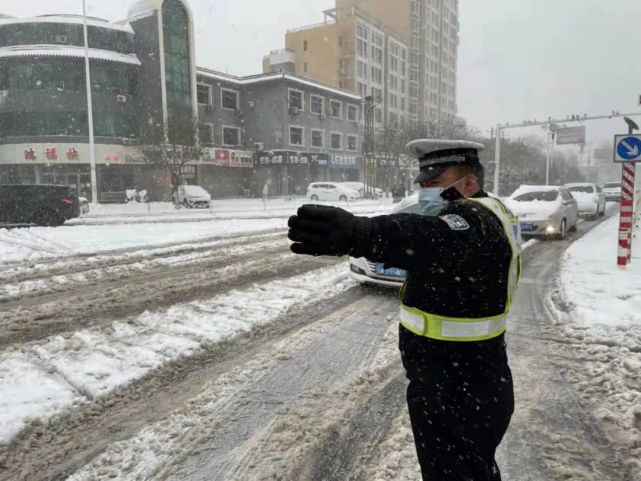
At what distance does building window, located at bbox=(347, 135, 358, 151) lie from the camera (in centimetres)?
5278

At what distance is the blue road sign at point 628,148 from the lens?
8.47 meters

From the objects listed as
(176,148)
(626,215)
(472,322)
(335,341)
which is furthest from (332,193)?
(472,322)

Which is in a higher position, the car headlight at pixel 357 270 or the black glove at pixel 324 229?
the black glove at pixel 324 229

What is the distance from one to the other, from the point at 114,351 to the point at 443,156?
12.8ft

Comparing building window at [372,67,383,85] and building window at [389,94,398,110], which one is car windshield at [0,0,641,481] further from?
building window at [389,94,398,110]

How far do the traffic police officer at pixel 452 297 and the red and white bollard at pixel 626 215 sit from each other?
815cm

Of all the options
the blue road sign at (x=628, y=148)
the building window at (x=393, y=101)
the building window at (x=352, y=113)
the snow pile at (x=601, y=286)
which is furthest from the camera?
the building window at (x=393, y=101)

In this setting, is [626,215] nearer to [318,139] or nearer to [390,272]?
[390,272]

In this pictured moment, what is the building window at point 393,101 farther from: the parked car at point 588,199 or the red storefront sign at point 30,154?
the parked car at point 588,199

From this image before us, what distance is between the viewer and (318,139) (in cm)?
4856

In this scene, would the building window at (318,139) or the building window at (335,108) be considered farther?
the building window at (335,108)

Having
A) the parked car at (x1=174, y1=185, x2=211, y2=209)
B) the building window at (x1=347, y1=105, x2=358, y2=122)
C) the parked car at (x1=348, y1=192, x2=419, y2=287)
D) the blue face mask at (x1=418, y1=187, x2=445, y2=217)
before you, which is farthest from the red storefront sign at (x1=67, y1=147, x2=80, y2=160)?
the blue face mask at (x1=418, y1=187, x2=445, y2=217)

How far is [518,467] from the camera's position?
2.75 m

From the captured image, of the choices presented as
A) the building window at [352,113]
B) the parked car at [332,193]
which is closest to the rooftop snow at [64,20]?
the parked car at [332,193]
